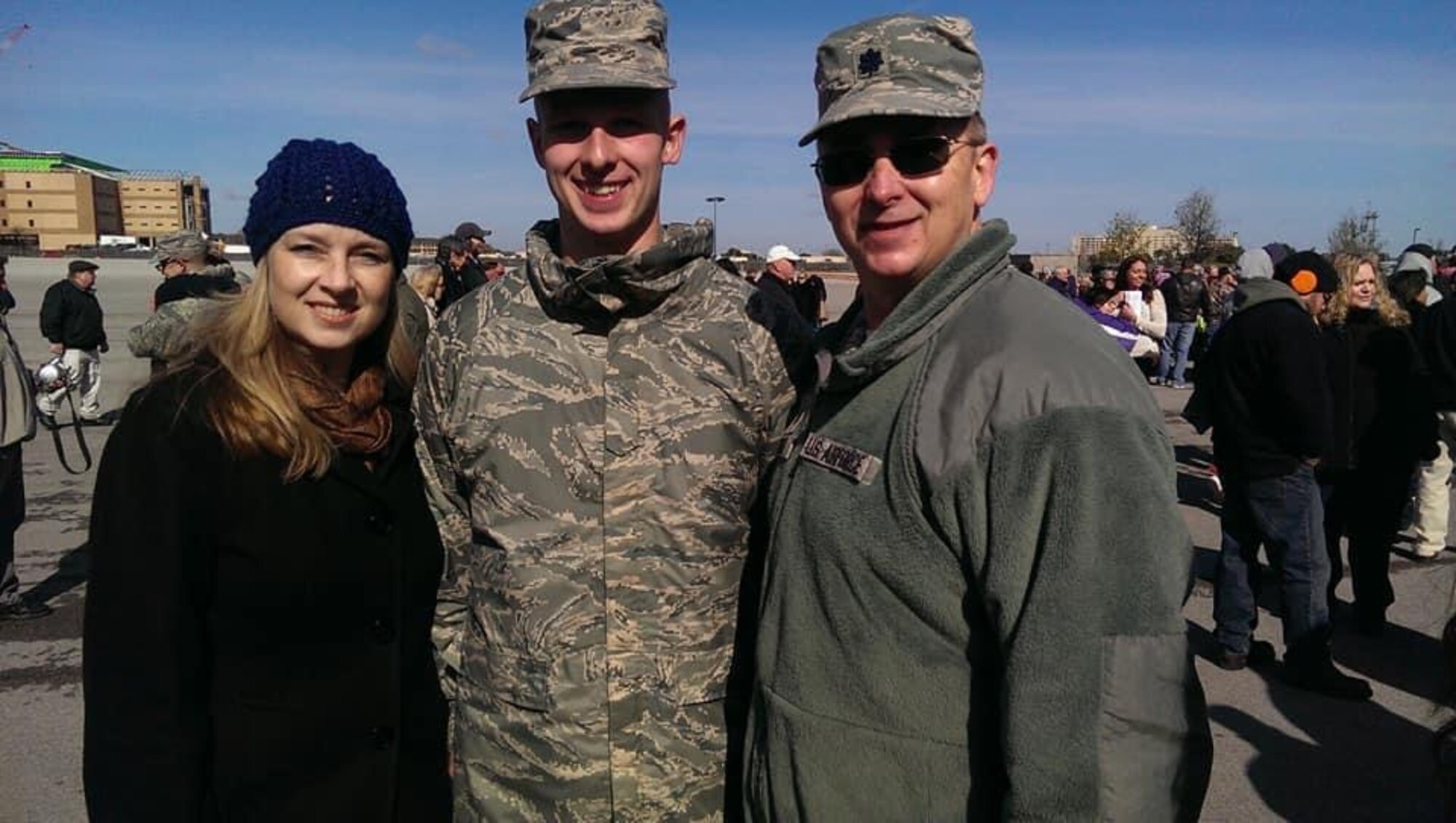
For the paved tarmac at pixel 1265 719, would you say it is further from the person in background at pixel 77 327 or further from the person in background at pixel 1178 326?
the person in background at pixel 1178 326

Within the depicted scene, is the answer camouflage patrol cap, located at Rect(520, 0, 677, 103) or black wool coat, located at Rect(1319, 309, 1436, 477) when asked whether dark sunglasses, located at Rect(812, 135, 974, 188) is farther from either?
black wool coat, located at Rect(1319, 309, 1436, 477)

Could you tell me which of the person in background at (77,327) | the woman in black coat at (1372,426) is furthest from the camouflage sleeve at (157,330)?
the person in background at (77,327)

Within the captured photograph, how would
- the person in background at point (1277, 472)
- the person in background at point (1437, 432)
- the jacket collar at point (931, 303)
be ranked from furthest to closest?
the person in background at point (1437, 432)
the person in background at point (1277, 472)
the jacket collar at point (931, 303)

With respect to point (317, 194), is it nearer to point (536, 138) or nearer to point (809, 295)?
point (536, 138)

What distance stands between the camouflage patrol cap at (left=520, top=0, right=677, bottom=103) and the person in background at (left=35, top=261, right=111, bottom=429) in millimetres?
12119

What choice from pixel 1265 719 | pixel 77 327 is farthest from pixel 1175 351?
pixel 77 327

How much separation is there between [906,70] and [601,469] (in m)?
0.99

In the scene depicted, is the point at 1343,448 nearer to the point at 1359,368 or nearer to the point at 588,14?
the point at 1359,368

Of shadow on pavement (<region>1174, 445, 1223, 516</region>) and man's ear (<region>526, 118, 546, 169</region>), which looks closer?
man's ear (<region>526, 118, 546, 169</region>)

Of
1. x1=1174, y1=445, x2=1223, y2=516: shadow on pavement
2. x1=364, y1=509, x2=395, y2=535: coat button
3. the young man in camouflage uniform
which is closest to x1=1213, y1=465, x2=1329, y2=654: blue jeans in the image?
x1=1174, y1=445, x2=1223, y2=516: shadow on pavement

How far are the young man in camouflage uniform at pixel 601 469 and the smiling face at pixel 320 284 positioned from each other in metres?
0.24

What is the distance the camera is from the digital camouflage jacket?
6.73ft

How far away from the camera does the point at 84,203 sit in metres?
91.5

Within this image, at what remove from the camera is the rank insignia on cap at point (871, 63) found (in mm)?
1701
